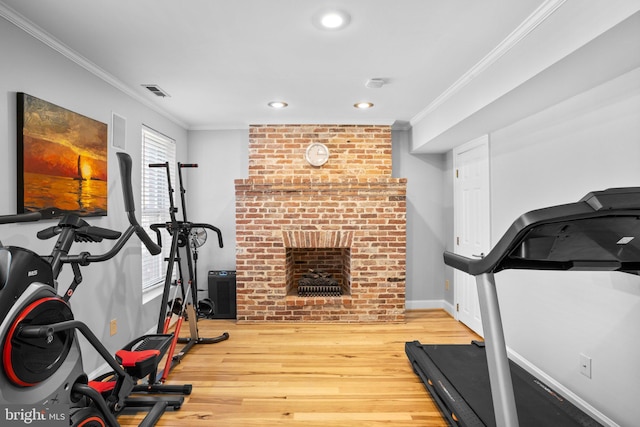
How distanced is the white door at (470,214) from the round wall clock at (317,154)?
1.59 metres

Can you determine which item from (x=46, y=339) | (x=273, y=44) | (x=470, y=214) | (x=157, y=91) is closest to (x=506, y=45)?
(x=273, y=44)

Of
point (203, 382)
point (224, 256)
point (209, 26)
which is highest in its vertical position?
point (209, 26)

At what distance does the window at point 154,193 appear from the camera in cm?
373

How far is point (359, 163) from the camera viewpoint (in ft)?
14.8

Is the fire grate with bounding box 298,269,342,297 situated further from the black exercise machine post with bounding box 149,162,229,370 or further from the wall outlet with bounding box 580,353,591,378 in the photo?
the wall outlet with bounding box 580,353,591,378

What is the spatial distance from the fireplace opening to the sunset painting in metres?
2.39

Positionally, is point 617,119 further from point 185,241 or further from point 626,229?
point 185,241

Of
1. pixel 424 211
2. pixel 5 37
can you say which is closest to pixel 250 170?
pixel 424 211

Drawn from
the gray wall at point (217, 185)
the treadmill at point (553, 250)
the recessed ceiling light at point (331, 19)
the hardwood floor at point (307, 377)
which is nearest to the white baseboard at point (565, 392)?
the hardwood floor at point (307, 377)

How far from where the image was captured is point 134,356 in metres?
2.32

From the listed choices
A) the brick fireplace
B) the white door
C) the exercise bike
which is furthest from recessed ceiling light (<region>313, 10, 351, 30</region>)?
the brick fireplace

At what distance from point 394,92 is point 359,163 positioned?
127cm

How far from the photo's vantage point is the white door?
3.65 m

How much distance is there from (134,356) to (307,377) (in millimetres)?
1299
